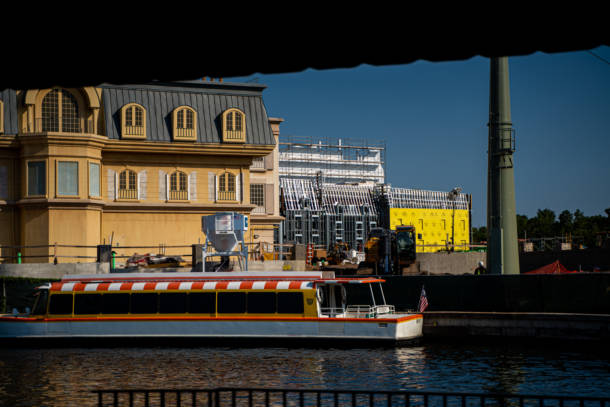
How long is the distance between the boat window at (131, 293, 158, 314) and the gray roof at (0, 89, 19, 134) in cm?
1513

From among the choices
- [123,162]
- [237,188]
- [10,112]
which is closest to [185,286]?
[123,162]

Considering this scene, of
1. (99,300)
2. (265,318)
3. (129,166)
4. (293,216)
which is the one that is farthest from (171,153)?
(293,216)

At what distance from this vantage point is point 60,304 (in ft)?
114

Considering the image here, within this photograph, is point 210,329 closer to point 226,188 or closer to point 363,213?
point 226,188

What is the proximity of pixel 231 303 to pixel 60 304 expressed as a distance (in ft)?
25.1

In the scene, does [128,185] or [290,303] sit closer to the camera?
[290,303]

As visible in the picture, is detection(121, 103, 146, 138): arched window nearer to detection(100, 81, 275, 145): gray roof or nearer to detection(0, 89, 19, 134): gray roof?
detection(100, 81, 275, 145): gray roof

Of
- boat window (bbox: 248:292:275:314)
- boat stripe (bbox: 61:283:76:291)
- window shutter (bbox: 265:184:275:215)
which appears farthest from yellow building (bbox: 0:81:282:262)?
boat window (bbox: 248:292:275:314)

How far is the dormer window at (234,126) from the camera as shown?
4753 cm

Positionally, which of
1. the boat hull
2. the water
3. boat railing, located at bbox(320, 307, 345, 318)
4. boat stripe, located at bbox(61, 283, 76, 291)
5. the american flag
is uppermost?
boat stripe, located at bbox(61, 283, 76, 291)

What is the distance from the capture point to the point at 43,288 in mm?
34656

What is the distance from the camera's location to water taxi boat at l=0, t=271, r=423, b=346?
32.4m

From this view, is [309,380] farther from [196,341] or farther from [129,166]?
[129,166]

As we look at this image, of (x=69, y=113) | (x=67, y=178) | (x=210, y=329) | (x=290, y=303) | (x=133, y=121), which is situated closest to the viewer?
(x=290, y=303)
